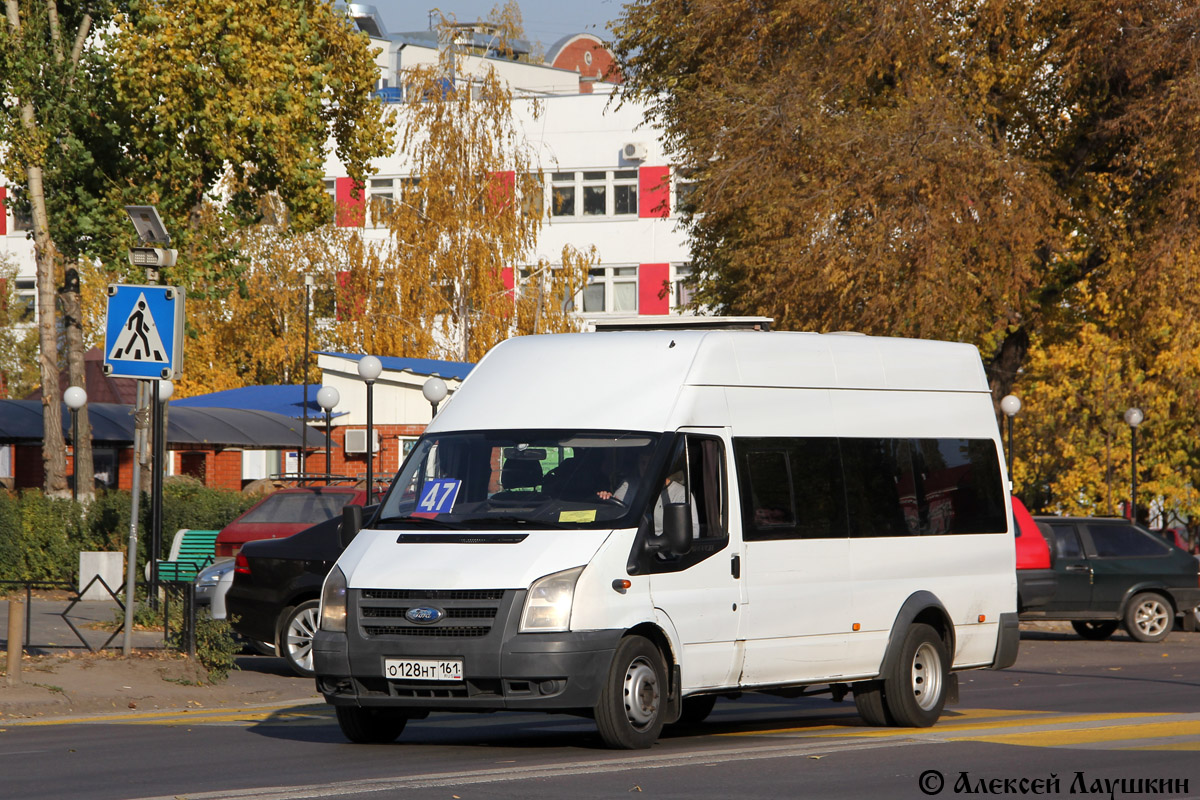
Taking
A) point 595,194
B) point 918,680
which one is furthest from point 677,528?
point 595,194

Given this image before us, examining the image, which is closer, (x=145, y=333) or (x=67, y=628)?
(x=145, y=333)

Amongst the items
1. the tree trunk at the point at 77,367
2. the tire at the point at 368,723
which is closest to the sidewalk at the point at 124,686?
the tire at the point at 368,723

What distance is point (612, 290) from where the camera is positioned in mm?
75188

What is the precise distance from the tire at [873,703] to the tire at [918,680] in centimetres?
6

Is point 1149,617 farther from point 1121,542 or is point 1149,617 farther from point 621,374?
point 621,374

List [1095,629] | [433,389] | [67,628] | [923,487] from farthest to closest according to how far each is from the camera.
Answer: [433,389] < [1095,629] < [67,628] < [923,487]

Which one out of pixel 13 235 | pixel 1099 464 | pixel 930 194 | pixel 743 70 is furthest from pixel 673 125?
pixel 13 235

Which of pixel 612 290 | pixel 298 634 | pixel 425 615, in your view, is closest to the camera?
pixel 425 615

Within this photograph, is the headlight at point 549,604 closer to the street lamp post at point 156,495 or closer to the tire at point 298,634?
the tire at point 298,634

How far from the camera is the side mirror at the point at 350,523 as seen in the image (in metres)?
11.7

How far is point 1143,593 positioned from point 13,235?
67084 millimetres

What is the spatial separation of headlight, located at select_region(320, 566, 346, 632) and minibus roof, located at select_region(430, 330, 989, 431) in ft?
4.15

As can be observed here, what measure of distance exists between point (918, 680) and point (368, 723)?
389 cm

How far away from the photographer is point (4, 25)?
94.1 ft
